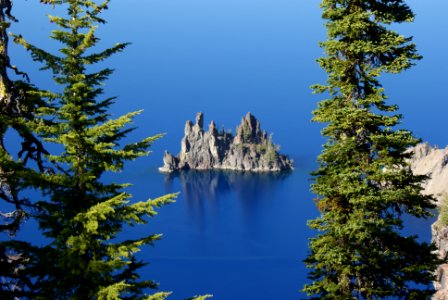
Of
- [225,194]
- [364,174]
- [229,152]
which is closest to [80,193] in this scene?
[364,174]

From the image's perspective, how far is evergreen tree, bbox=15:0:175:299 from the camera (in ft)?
43.9

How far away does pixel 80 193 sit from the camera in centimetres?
1413

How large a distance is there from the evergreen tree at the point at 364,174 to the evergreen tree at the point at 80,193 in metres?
6.14

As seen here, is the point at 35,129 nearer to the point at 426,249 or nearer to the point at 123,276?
the point at 123,276

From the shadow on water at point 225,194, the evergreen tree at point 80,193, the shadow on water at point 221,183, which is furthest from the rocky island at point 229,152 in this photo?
the evergreen tree at point 80,193

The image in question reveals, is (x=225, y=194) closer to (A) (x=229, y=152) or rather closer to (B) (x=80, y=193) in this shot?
(A) (x=229, y=152)

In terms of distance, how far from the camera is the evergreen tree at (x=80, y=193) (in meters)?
13.4

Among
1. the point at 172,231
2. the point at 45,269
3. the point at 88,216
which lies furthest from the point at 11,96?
the point at 172,231

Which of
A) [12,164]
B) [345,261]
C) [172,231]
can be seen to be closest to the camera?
[12,164]

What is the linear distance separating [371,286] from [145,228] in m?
109

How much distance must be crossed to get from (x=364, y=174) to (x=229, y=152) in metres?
168

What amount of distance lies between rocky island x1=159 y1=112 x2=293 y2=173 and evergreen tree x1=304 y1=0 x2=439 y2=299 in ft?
528

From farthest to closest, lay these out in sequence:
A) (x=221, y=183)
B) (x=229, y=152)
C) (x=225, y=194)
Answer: (x=229, y=152) → (x=221, y=183) → (x=225, y=194)

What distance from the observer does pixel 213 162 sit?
18588 cm
